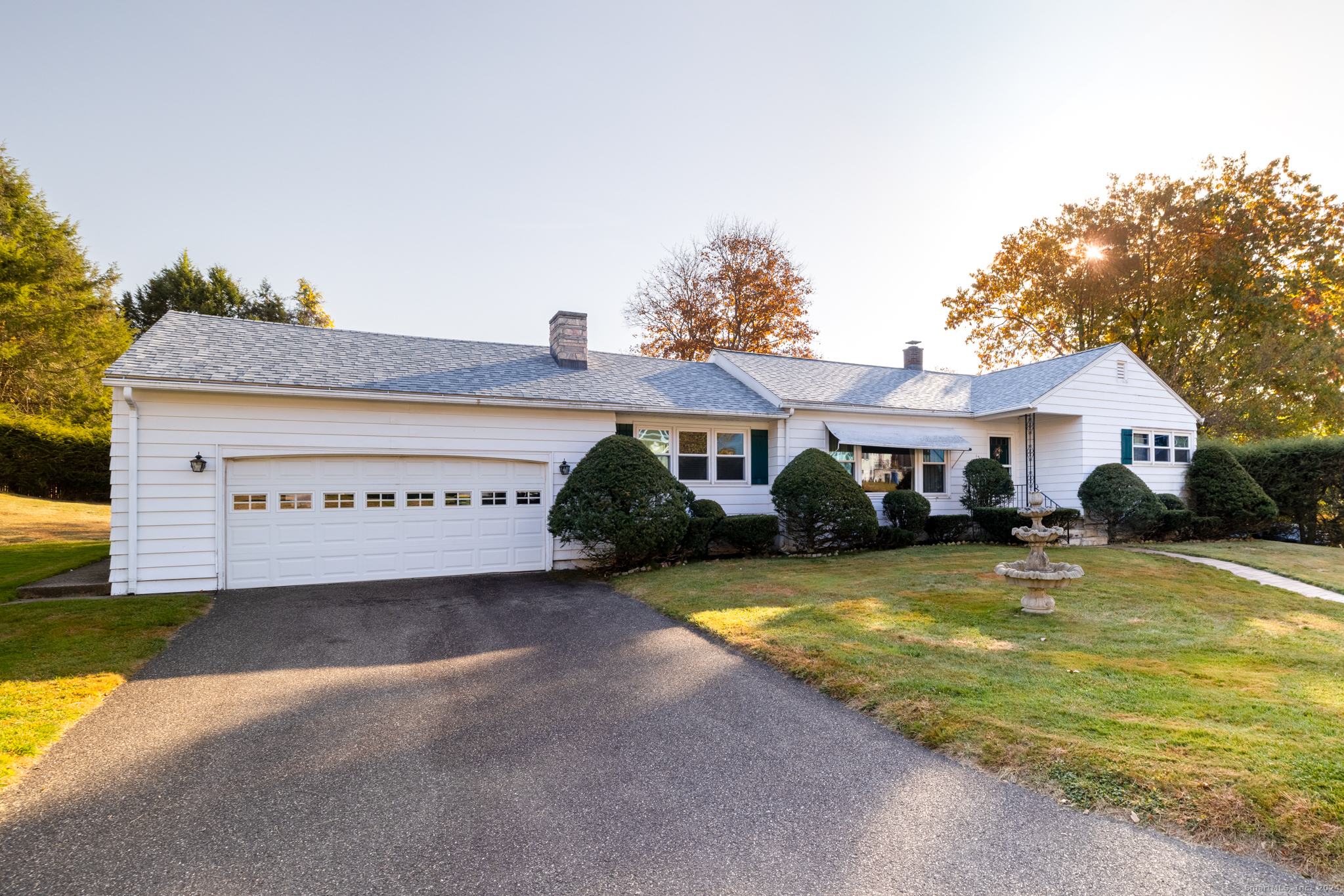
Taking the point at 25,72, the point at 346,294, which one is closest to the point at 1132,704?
the point at 25,72

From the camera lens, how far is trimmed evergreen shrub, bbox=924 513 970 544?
1426 centimetres

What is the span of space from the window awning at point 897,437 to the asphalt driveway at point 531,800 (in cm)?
885

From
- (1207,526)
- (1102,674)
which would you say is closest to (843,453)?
(1102,674)

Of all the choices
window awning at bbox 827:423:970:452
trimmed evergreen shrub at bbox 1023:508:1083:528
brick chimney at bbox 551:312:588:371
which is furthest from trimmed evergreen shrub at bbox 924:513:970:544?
brick chimney at bbox 551:312:588:371

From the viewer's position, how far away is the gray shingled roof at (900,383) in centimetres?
1442

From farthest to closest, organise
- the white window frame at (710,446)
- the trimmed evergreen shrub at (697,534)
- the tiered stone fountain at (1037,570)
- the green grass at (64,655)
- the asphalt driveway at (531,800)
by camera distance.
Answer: the white window frame at (710,446) → the trimmed evergreen shrub at (697,534) → the tiered stone fountain at (1037,570) → the green grass at (64,655) → the asphalt driveway at (531,800)

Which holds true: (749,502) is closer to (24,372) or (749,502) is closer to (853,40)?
(853,40)

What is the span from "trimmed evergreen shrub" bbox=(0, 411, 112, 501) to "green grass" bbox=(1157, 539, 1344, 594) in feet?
96.1

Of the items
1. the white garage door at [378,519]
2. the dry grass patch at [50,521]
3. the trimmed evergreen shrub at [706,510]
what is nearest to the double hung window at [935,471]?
the trimmed evergreen shrub at [706,510]

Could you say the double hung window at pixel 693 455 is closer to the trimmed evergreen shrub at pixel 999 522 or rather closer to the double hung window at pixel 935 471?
the double hung window at pixel 935 471

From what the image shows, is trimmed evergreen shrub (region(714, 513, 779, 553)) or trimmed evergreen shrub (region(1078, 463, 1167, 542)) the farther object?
trimmed evergreen shrub (region(1078, 463, 1167, 542))

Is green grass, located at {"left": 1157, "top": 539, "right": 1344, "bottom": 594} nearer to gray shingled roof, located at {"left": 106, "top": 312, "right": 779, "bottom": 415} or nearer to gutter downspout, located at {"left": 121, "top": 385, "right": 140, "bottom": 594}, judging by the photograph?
gray shingled roof, located at {"left": 106, "top": 312, "right": 779, "bottom": 415}

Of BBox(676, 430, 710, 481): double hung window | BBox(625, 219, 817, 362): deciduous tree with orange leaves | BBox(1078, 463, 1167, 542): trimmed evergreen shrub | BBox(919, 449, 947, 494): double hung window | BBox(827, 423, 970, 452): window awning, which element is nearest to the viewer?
BBox(676, 430, 710, 481): double hung window

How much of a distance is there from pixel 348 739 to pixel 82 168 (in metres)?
22.0
